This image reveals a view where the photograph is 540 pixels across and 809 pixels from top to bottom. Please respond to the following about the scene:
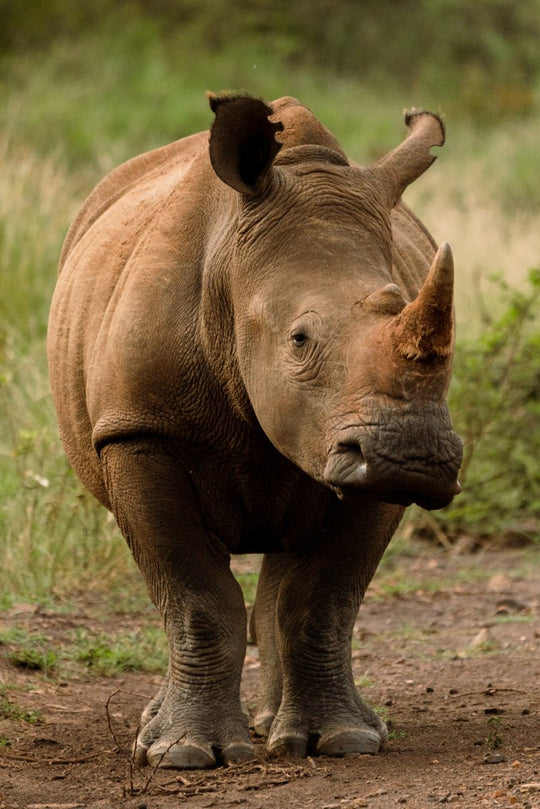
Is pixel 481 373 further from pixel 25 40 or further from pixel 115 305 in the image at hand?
pixel 25 40

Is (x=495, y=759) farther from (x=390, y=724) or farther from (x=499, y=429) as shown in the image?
(x=499, y=429)

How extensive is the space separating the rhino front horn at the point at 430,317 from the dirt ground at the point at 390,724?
4.12 ft

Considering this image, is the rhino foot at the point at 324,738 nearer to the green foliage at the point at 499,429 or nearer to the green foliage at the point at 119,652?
the green foliage at the point at 119,652

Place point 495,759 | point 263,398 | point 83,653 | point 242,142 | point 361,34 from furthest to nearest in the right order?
1. point 361,34
2. point 83,653
3. point 495,759
4. point 242,142
5. point 263,398

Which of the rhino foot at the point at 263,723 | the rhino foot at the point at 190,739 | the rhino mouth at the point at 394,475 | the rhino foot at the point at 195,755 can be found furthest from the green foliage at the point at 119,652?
the rhino mouth at the point at 394,475

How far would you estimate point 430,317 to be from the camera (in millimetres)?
4125

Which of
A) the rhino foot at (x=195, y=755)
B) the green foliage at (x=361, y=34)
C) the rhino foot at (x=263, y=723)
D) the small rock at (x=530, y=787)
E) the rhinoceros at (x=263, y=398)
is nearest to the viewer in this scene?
the rhinoceros at (x=263, y=398)

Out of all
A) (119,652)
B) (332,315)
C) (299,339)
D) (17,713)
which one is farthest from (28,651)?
(332,315)

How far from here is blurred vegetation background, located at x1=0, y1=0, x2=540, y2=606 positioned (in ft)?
28.2

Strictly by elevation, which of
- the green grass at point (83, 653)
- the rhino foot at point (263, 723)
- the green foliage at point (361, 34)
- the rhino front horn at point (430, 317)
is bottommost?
the green grass at point (83, 653)

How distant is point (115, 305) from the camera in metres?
5.29

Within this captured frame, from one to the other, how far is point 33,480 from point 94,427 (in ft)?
9.04

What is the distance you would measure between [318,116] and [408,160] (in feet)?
63.5

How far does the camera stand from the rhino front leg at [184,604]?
16.7 feet
